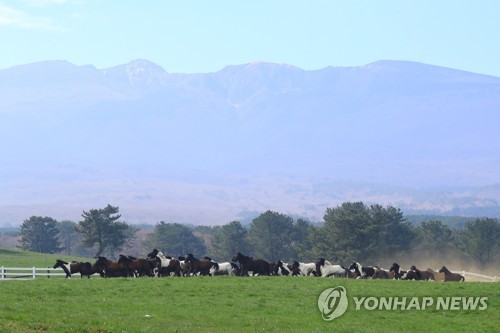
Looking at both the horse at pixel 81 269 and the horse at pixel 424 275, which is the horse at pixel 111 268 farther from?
the horse at pixel 424 275

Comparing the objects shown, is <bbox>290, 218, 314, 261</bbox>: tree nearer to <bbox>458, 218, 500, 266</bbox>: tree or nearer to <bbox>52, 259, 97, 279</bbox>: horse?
<bbox>458, 218, 500, 266</bbox>: tree


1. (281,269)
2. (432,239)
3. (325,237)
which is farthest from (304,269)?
(432,239)

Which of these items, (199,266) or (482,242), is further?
(482,242)

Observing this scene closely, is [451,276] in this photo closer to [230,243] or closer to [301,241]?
[301,241]

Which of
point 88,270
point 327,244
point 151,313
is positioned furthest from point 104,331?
point 327,244

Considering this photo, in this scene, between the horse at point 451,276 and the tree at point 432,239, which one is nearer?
the horse at point 451,276

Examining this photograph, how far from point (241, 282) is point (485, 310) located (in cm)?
1250

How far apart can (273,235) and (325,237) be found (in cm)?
2227

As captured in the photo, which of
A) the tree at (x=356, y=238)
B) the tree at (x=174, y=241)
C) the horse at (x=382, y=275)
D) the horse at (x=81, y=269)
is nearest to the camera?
the horse at (x=81, y=269)

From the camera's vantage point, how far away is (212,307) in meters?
34.8

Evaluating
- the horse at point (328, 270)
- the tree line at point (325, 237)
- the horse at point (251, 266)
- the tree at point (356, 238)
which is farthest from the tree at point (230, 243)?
the horse at point (251, 266)

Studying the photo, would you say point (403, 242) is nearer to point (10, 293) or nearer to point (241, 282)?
point (241, 282)

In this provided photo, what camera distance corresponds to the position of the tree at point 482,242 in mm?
118875

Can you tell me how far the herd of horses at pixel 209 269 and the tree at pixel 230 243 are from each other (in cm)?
8118
